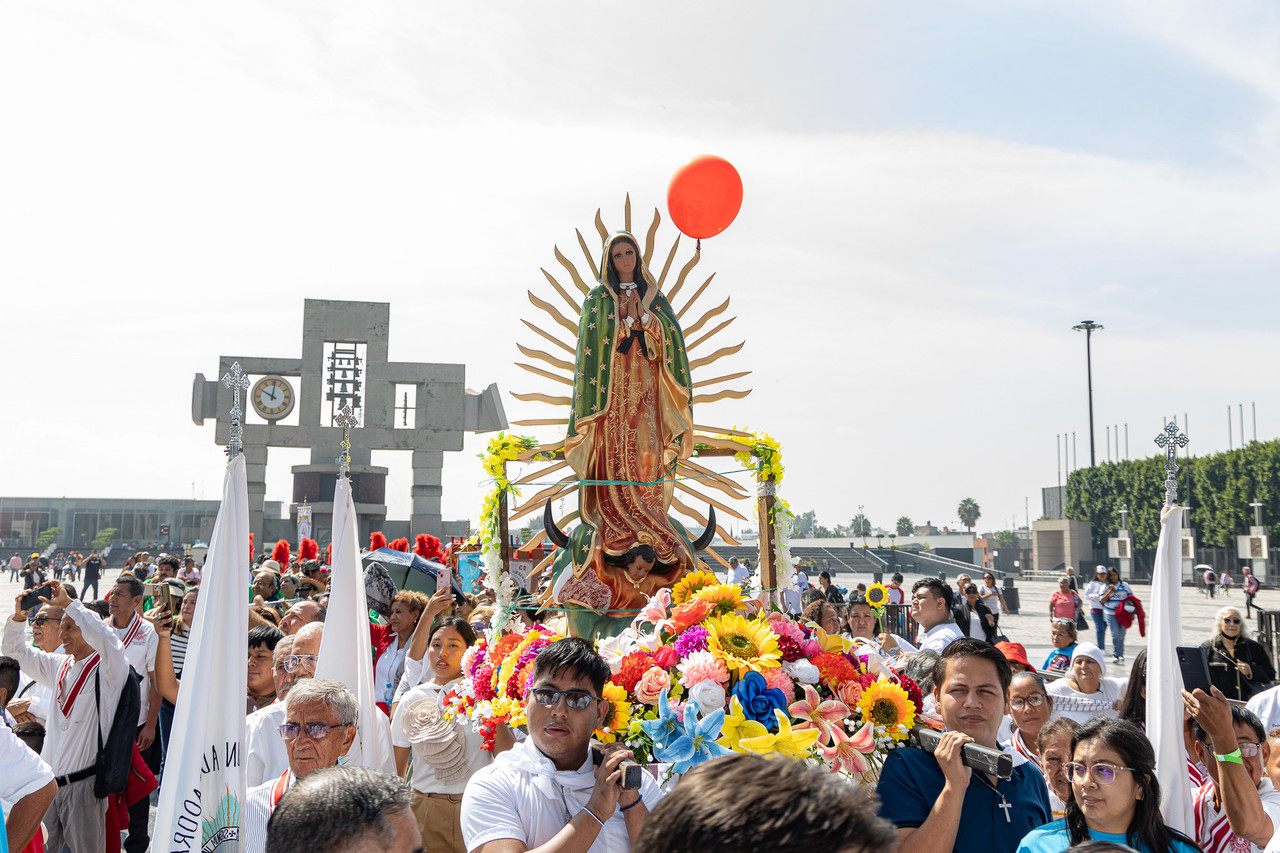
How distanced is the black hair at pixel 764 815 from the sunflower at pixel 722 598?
2714 millimetres

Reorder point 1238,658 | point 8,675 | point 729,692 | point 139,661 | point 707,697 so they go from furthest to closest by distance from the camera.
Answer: point 1238,658 < point 139,661 < point 8,675 < point 729,692 < point 707,697

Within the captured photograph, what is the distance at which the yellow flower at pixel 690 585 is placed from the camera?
471cm

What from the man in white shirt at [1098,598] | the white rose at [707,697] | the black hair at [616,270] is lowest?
the man in white shirt at [1098,598]

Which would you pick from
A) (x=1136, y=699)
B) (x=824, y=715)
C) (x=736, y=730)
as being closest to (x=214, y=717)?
(x=736, y=730)

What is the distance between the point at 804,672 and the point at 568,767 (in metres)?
1.12

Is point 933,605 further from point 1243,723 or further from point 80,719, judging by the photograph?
point 80,719

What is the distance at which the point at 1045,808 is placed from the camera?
3.29 meters

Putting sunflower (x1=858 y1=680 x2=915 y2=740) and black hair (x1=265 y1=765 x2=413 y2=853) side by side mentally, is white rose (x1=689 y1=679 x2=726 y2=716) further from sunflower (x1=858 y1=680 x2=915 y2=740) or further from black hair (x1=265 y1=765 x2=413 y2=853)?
black hair (x1=265 y1=765 x2=413 y2=853)

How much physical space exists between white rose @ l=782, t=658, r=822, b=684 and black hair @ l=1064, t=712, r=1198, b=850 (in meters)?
A: 1.01

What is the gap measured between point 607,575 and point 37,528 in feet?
268

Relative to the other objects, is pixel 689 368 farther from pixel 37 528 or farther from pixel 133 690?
pixel 37 528

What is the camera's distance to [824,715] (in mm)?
3785

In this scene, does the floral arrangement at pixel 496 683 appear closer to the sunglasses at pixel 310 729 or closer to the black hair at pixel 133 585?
the sunglasses at pixel 310 729

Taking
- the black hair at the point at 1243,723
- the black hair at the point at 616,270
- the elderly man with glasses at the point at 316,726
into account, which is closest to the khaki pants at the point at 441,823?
the elderly man with glasses at the point at 316,726
